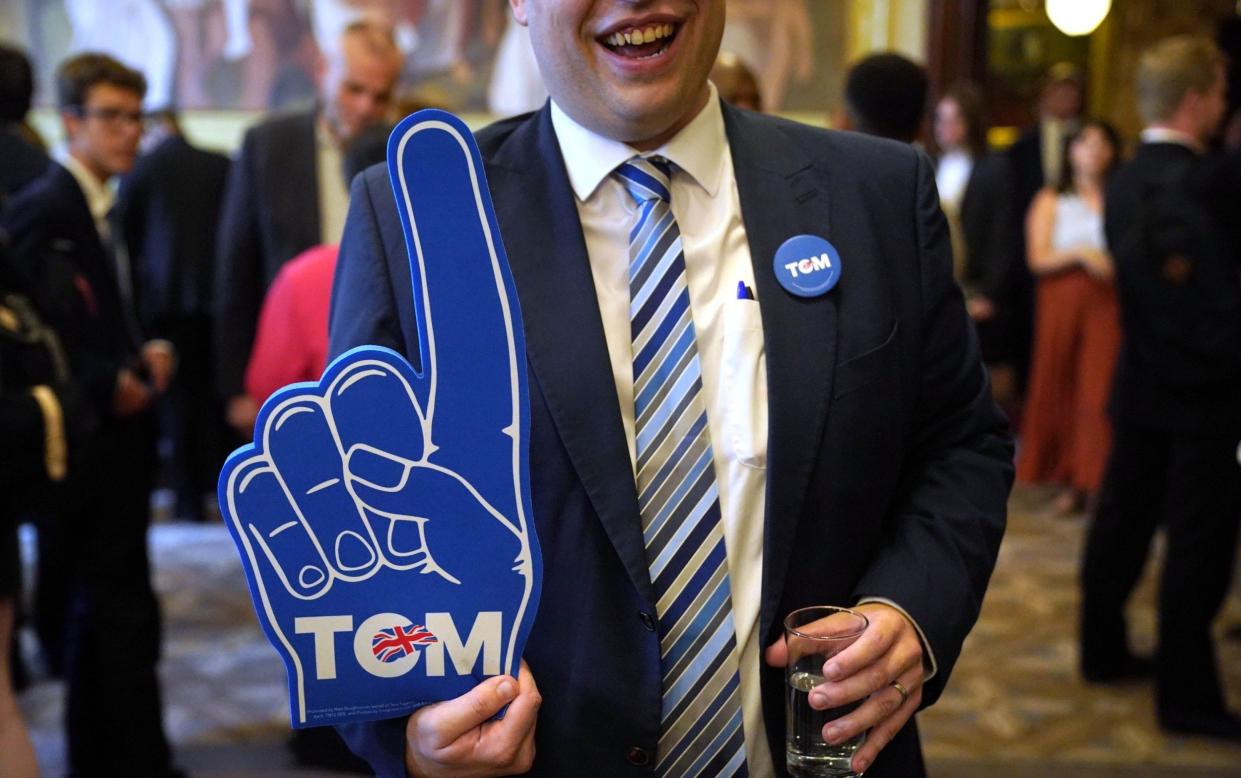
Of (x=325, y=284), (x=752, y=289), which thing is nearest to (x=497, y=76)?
(x=325, y=284)

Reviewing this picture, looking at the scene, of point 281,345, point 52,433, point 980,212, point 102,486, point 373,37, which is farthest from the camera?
point 980,212

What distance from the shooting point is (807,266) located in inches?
48.9

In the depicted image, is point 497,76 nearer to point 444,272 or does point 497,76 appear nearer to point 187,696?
point 187,696

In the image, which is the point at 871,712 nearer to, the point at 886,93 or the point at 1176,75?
the point at 886,93

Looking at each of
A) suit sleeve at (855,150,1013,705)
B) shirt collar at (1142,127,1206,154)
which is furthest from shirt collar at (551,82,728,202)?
shirt collar at (1142,127,1206,154)

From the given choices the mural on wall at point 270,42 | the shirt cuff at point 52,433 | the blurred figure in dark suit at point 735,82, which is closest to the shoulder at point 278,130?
the blurred figure in dark suit at point 735,82

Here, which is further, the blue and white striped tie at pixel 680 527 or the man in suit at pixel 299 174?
the man in suit at pixel 299 174

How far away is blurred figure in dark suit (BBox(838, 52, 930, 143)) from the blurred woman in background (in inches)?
97.4

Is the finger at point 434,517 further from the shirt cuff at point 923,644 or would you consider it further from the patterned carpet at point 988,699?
the patterned carpet at point 988,699

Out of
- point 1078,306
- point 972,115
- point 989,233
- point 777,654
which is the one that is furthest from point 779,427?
point 972,115

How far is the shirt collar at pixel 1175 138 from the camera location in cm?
338

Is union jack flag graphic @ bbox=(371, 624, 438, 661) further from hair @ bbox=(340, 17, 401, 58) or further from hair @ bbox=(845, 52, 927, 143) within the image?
hair @ bbox=(340, 17, 401, 58)

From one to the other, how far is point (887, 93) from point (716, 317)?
1874 millimetres

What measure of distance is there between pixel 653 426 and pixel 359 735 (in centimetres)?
40
